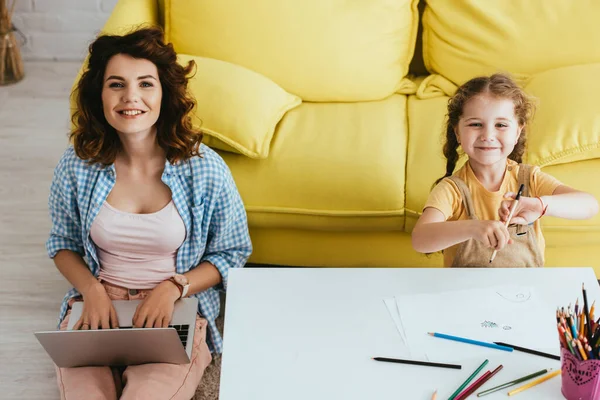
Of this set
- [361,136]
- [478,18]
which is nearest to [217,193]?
[361,136]

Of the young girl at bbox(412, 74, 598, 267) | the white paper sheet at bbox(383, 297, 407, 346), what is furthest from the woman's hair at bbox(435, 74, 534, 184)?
the white paper sheet at bbox(383, 297, 407, 346)

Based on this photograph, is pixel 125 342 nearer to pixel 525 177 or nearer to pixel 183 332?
pixel 183 332

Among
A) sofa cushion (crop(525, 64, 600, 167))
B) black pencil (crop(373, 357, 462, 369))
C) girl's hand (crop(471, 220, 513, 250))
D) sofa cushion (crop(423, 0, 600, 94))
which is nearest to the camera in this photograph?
black pencil (crop(373, 357, 462, 369))

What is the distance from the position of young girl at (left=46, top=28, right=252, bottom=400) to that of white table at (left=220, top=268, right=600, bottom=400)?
29cm

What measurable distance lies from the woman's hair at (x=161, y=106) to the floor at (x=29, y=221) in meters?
0.62

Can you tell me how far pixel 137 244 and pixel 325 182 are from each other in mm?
519

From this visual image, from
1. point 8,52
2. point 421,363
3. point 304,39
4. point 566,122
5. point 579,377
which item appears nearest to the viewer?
point 579,377

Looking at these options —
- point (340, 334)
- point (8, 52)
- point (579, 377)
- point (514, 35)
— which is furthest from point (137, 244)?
point (8, 52)

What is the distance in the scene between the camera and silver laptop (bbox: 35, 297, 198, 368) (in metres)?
1.41

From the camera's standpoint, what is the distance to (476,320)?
1329mm

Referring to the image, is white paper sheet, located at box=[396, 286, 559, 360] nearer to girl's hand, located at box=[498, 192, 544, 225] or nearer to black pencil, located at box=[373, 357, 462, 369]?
black pencil, located at box=[373, 357, 462, 369]

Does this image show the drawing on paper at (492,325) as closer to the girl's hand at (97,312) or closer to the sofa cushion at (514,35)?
the girl's hand at (97,312)

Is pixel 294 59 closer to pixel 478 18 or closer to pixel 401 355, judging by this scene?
pixel 478 18

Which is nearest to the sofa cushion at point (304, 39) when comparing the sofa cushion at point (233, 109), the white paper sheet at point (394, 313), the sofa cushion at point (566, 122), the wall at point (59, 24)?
the sofa cushion at point (233, 109)
